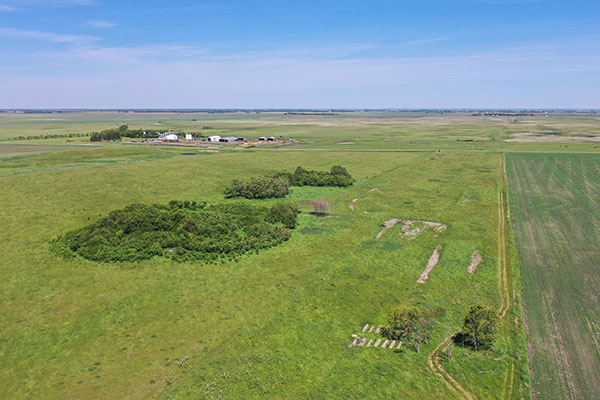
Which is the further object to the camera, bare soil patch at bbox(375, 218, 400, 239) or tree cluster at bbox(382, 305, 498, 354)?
bare soil patch at bbox(375, 218, 400, 239)

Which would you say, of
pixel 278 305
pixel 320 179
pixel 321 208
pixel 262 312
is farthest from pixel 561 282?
pixel 320 179

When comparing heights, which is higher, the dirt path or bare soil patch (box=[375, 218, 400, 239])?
bare soil patch (box=[375, 218, 400, 239])

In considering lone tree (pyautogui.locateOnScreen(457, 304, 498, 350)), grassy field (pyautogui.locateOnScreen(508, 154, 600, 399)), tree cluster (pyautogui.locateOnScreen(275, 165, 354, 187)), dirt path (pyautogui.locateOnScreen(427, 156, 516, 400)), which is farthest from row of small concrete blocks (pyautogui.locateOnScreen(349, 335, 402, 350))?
tree cluster (pyautogui.locateOnScreen(275, 165, 354, 187))

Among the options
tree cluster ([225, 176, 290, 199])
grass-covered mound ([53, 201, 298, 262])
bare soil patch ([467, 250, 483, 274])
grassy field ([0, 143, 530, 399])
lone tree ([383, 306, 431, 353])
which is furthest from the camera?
tree cluster ([225, 176, 290, 199])

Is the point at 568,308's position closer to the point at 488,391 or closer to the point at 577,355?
the point at 577,355

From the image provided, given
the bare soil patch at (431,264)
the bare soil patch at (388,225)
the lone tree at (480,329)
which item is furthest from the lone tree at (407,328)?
the bare soil patch at (388,225)

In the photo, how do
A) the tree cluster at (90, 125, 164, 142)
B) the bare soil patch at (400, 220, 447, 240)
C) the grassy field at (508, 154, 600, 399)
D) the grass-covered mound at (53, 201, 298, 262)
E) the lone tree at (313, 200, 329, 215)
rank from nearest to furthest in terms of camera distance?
the grassy field at (508, 154, 600, 399) → the grass-covered mound at (53, 201, 298, 262) → the bare soil patch at (400, 220, 447, 240) → the lone tree at (313, 200, 329, 215) → the tree cluster at (90, 125, 164, 142)

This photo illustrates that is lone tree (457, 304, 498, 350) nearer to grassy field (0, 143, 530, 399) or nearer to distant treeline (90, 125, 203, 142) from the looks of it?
grassy field (0, 143, 530, 399)
